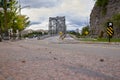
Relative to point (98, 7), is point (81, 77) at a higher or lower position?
lower

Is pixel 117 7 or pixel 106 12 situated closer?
pixel 117 7

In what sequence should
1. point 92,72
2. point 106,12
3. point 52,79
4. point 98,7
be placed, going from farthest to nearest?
1. point 98,7
2. point 106,12
3. point 92,72
4. point 52,79

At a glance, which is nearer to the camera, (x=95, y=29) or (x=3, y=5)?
(x=3, y=5)

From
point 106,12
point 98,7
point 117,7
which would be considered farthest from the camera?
point 98,7

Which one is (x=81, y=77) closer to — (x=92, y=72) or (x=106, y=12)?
(x=92, y=72)

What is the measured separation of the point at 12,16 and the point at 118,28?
23.7 m

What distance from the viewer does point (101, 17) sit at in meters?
89.2

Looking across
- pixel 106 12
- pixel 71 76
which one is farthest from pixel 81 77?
pixel 106 12

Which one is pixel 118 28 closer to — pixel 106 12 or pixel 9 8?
pixel 106 12

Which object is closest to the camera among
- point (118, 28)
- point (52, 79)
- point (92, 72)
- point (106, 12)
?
point (52, 79)

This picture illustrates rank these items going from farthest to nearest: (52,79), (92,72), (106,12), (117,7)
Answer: (106,12)
(117,7)
(92,72)
(52,79)

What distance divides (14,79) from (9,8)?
7151cm

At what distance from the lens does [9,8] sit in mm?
78250

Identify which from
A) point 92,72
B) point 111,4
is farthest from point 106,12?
point 92,72
